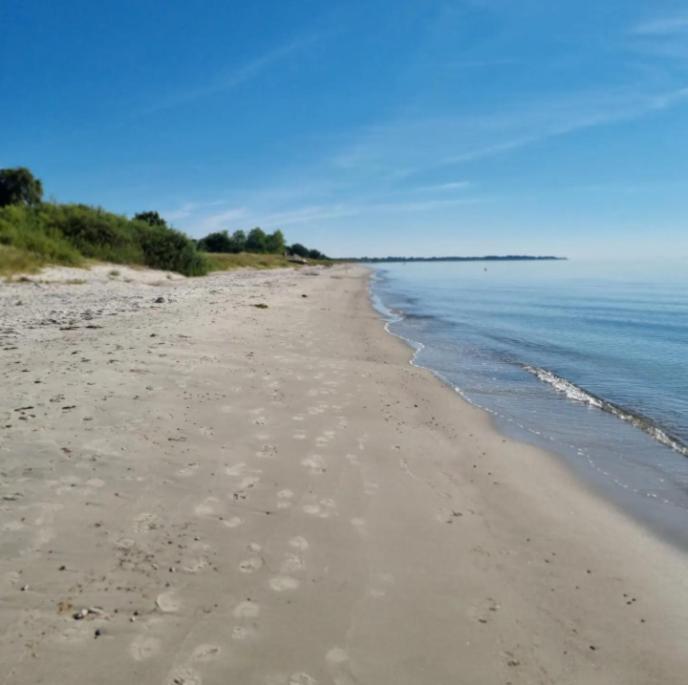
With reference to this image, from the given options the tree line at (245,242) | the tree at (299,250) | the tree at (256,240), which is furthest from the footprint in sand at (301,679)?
the tree at (299,250)

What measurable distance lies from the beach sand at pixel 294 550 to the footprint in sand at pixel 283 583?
0.01 meters

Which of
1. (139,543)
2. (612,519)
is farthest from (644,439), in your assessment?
(139,543)

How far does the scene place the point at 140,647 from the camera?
8.63 feet

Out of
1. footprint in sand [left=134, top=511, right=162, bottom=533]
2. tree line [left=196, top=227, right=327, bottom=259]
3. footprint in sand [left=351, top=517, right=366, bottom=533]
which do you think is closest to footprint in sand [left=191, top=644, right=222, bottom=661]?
footprint in sand [left=134, top=511, right=162, bottom=533]

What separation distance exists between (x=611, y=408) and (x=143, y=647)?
905cm

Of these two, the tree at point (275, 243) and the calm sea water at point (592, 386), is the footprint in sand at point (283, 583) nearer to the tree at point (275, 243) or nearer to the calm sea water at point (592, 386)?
the calm sea water at point (592, 386)

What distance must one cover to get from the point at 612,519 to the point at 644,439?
3430 millimetres

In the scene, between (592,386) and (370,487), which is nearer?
(370,487)

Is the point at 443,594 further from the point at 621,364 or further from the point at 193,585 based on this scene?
the point at 621,364

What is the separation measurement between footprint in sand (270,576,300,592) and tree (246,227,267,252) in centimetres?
11017

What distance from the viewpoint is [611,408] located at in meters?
9.47

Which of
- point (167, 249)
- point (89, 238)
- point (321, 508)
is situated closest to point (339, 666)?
point (321, 508)

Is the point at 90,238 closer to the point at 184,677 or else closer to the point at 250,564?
the point at 250,564

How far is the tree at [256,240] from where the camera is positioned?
111231 millimetres
